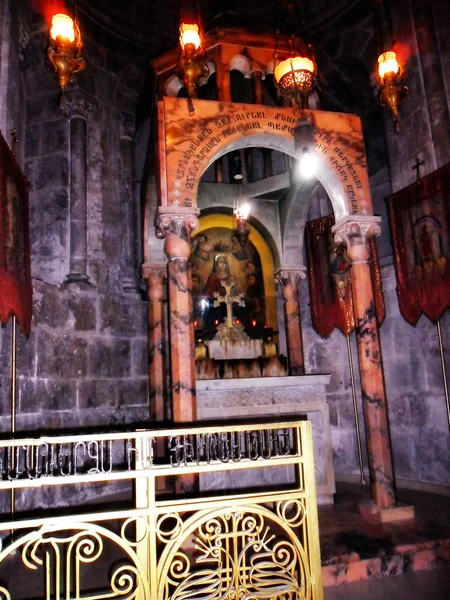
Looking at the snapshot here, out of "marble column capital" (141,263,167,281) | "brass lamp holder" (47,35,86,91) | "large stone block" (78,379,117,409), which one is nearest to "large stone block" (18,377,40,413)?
"large stone block" (78,379,117,409)

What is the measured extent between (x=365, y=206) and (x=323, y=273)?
2.72 metres

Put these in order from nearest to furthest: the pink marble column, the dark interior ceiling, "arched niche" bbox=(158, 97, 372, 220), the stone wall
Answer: the pink marble column < "arched niche" bbox=(158, 97, 372, 220) < the stone wall < the dark interior ceiling

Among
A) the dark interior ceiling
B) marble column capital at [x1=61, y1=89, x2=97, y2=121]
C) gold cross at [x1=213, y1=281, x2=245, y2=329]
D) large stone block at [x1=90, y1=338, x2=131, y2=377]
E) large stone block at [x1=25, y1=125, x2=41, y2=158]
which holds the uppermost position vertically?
the dark interior ceiling

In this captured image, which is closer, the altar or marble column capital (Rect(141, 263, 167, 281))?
the altar

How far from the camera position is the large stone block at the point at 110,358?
740 cm

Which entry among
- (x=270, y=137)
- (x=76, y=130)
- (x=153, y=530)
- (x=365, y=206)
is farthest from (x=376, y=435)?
(x=76, y=130)

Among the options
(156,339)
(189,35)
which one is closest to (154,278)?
(156,339)

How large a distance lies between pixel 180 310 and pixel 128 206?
3.99 m

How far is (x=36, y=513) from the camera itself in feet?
18.7

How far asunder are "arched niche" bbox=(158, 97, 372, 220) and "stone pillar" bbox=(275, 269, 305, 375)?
2438 millimetres

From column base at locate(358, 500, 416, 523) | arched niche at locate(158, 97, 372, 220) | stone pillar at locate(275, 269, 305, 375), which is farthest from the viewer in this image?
stone pillar at locate(275, 269, 305, 375)

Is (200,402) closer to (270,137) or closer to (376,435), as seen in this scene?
(376,435)

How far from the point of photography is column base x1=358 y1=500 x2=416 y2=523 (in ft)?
16.3

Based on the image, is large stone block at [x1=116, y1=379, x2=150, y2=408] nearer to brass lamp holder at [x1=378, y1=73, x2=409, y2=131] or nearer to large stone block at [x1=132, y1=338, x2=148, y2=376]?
large stone block at [x1=132, y1=338, x2=148, y2=376]
